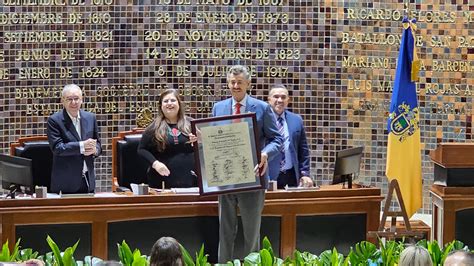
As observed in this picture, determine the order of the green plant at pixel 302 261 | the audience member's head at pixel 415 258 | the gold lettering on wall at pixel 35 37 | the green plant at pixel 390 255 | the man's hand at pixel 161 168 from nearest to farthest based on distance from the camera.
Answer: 1. the audience member's head at pixel 415 258
2. the green plant at pixel 302 261
3. the green plant at pixel 390 255
4. the man's hand at pixel 161 168
5. the gold lettering on wall at pixel 35 37

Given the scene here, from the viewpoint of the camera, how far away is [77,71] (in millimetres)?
11336

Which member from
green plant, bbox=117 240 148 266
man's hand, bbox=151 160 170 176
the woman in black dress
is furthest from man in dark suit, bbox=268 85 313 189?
green plant, bbox=117 240 148 266

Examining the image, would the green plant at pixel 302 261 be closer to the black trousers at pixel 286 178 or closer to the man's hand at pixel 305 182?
the man's hand at pixel 305 182

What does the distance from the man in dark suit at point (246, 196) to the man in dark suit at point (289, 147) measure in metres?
0.74

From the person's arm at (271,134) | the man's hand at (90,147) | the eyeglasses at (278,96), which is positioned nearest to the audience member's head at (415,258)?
the person's arm at (271,134)

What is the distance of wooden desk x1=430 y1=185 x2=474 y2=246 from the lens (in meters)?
9.12

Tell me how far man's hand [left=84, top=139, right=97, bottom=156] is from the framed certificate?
1.05m

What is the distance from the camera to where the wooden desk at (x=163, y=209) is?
8367 mm

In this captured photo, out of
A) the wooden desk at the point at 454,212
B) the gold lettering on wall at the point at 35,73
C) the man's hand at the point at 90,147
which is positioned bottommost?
the wooden desk at the point at 454,212

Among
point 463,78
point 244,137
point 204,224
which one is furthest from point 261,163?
point 463,78

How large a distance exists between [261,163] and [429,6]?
4.31 meters

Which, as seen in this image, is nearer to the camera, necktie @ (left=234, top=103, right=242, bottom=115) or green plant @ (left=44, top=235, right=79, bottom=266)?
green plant @ (left=44, top=235, right=79, bottom=266)

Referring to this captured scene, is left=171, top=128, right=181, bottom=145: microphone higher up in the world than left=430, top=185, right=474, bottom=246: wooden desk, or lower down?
higher up

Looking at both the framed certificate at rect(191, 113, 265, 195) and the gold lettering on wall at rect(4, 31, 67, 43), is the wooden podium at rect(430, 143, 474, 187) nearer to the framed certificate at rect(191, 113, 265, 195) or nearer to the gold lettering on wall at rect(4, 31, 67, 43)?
the framed certificate at rect(191, 113, 265, 195)
